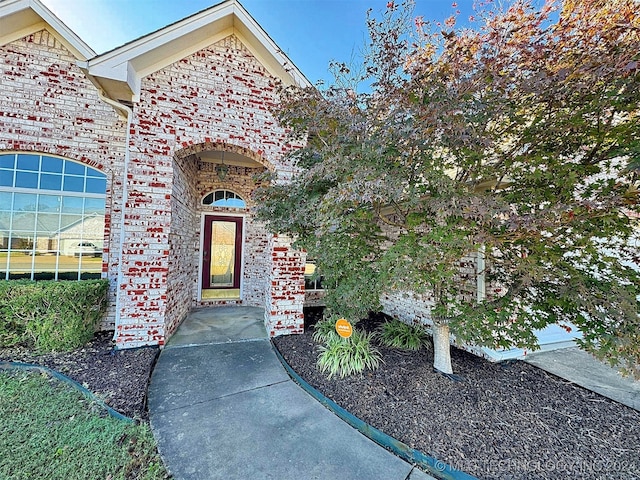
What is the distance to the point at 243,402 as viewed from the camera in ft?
10.9

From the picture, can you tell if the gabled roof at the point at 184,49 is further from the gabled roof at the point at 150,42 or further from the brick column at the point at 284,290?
the brick column at the point at 284,290

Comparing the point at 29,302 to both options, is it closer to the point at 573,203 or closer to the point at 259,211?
the point at 259,211

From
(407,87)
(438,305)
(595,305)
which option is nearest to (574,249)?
(595,305)

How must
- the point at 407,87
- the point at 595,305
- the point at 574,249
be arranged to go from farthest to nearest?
1. the point at 407,87
2. the point at 574,249
3. the point at 595,305

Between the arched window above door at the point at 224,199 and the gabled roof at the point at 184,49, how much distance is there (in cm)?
310

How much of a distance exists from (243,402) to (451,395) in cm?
242

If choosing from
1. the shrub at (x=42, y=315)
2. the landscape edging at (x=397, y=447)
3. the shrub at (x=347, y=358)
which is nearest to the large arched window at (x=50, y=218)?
the shrub at (x=42, y=315)

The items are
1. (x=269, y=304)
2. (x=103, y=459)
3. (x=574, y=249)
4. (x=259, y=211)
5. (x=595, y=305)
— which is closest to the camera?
(x=103, y=459)

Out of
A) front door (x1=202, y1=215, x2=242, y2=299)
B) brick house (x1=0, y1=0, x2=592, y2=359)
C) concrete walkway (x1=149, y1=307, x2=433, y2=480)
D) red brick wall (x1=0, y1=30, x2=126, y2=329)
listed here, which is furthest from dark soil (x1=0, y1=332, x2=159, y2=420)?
front door (x1=202, y1=215, x2=242, y2=299)

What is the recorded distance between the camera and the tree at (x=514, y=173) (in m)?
2.45

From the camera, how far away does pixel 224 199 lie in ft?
25.3

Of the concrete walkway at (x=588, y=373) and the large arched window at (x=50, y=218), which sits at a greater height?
the large arched window at (x=50, y=218)

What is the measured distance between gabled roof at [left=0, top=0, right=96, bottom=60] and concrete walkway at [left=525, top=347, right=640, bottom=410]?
9.42 m

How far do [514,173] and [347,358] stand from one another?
9.85 ft
